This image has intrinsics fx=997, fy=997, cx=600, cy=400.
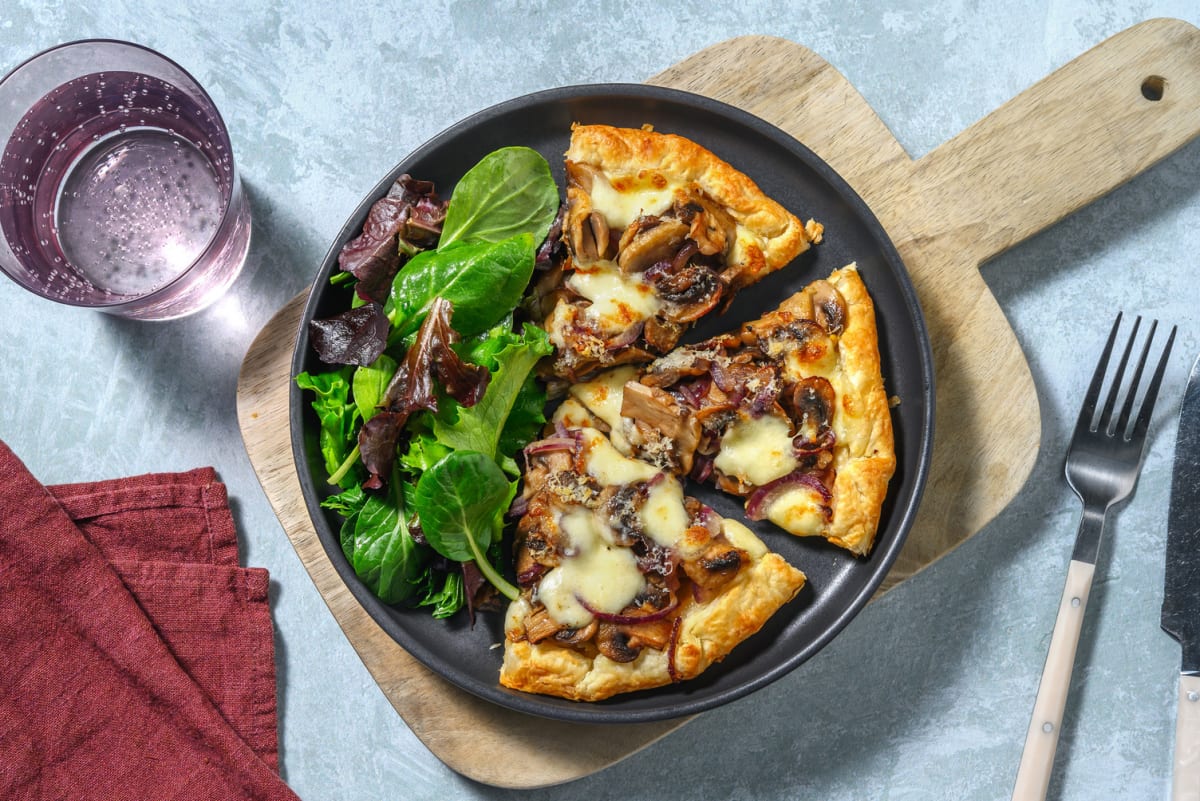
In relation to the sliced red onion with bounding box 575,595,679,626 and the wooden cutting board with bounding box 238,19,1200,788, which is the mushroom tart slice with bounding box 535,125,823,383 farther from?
the sliced red onion with bounding box 575,595,679,626

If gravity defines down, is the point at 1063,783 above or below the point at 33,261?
below

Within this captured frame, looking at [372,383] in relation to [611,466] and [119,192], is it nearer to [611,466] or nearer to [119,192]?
[611,466]

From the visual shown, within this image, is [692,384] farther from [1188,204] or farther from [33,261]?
[33,261]

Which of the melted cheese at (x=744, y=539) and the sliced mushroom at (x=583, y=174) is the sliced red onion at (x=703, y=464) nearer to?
the melted cheese at (x=744, y=539)

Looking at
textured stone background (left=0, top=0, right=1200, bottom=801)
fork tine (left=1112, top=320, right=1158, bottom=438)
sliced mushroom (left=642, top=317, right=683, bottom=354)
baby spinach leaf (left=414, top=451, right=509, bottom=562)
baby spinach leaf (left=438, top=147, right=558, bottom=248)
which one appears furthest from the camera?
textured stone background (left=0, top=0, right=1200, bottom=801)

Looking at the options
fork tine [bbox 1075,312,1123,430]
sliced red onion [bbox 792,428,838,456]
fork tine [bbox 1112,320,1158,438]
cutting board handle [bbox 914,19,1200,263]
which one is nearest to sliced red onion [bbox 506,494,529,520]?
sliced red onion [bbox 792,428,838,456]

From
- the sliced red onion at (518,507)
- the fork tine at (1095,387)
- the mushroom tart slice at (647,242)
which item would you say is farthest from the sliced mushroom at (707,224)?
the fork tine at (1095,387)

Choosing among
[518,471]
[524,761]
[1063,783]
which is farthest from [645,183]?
[1063,783]

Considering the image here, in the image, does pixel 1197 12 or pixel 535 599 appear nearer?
pixel 535 599
